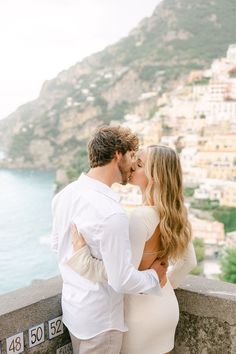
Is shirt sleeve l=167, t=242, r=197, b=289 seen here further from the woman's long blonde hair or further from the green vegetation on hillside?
the green vegetation on hillside

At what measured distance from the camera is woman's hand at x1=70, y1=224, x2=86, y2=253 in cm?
125

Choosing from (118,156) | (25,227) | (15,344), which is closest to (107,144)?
(118,156)

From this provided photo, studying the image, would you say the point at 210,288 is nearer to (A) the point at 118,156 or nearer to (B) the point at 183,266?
Answer: (B) the point at 183,266

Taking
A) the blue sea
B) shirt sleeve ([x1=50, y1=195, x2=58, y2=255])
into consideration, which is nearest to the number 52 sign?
shirt sleeve ([x1=50, y1=195, x2=58, y2=255])

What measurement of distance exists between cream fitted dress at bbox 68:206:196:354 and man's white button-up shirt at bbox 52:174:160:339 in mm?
39

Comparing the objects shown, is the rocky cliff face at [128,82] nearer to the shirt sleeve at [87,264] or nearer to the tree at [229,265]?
the tree at [229,265]

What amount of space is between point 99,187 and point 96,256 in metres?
0.17

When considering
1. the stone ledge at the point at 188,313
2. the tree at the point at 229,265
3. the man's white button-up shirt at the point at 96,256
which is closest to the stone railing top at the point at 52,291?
the stone ledge at the point at 188,313

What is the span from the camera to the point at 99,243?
1224 mm

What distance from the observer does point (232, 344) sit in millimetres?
1648

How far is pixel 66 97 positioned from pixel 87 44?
640 inches

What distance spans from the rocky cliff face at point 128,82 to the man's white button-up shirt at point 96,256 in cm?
4570

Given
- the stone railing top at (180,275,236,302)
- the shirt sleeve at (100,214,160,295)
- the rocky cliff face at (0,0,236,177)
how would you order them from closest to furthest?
the shirt sleeve at (100,214,160,295) < the stone railing top at (180,275,236,302) < the rocky cliff face at (0,0,236,177)

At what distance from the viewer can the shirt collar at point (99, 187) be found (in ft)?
4.11
